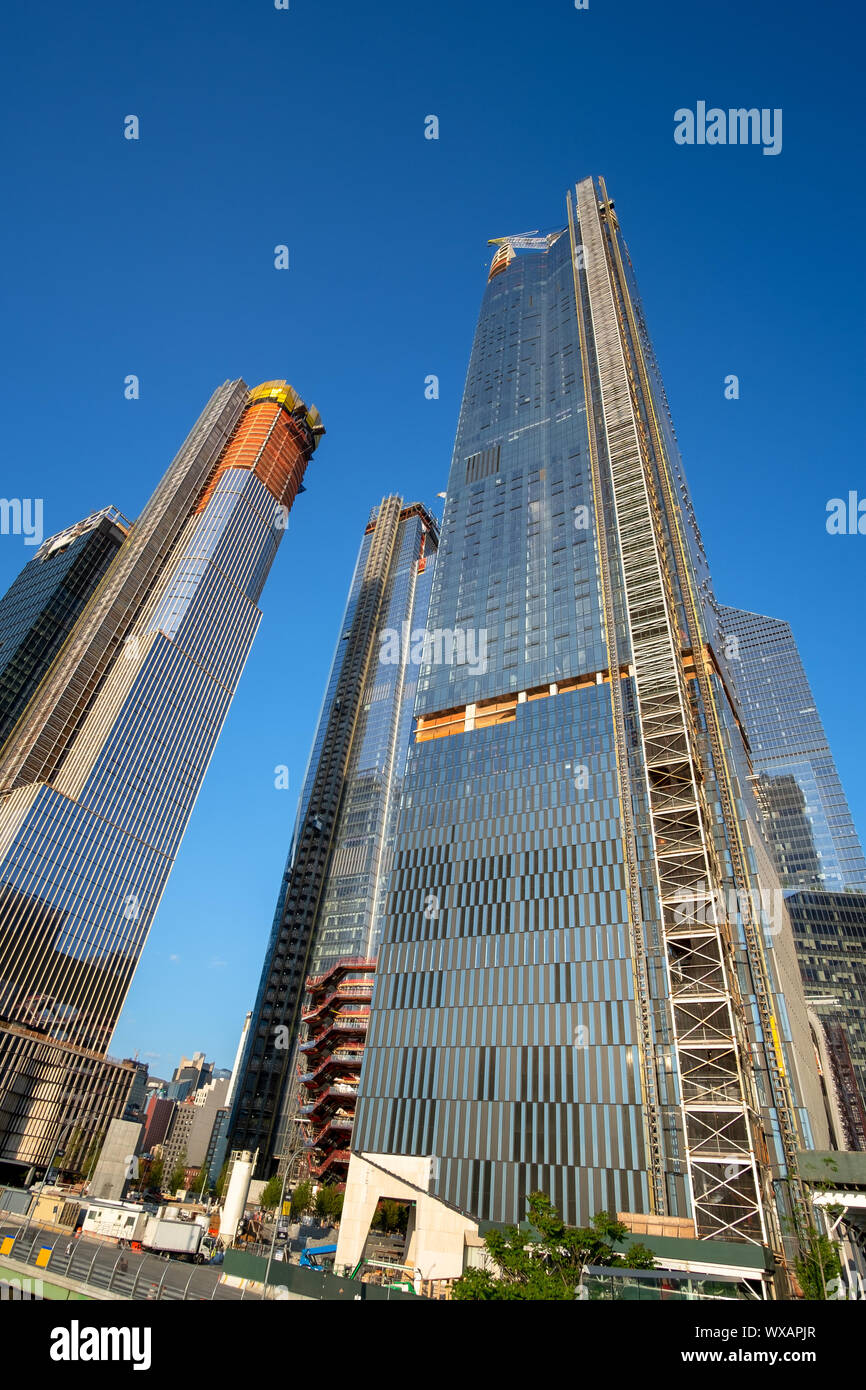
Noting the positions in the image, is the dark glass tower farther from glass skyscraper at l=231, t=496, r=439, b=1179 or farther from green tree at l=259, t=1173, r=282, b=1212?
green tree at l=259, t=1173, r=282, b=1212

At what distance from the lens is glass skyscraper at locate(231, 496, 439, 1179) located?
360ft

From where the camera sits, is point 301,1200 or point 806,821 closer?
point 301,1200

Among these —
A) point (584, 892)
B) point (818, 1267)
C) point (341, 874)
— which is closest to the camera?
point (818, 1267)

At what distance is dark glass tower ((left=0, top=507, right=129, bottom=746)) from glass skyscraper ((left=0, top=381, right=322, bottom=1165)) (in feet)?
11.0

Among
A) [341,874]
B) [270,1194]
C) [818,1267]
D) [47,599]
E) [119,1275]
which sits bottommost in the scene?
[119,1275]

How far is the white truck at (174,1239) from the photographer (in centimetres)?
4672

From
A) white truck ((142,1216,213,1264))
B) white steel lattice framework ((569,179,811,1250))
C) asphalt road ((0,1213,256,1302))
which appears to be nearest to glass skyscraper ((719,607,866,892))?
white steel lattice framework ((569,179,811,1250))

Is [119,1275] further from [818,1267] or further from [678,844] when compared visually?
[678,844]

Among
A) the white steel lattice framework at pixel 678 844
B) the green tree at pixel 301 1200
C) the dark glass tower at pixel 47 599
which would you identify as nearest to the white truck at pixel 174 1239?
the white steel lattice framework at pixel 678 844

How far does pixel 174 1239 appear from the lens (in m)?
47.1

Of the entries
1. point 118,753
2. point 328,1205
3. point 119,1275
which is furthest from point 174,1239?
point 118,753

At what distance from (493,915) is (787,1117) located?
25.9 metres

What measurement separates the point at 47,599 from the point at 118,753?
47328mm

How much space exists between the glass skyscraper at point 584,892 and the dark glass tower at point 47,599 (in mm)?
94673
